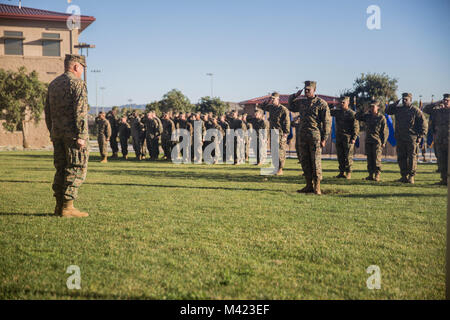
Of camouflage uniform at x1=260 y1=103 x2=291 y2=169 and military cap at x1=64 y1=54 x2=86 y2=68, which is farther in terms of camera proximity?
camouflage uniform at x1=260 y1=103 x2=291 y2=169

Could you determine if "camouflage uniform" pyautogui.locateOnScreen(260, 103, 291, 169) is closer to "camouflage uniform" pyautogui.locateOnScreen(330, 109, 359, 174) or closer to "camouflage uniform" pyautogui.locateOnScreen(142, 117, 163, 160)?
"camouflage uniform" pyautogui.locateOnScreen(330, 109, 359, 174)

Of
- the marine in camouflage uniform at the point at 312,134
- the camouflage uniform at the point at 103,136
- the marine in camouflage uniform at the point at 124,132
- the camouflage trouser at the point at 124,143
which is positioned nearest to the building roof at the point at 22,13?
the marine in camouflage uniform at the point at 124,132

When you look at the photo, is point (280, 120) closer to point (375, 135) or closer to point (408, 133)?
point (375, 135)

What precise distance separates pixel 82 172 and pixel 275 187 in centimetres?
553

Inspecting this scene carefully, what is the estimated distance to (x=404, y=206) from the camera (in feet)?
27.2

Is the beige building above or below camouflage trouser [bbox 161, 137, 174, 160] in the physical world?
above

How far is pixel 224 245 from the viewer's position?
5281 millimetres

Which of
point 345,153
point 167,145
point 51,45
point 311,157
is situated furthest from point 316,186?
point 51,45

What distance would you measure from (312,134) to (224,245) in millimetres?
5316

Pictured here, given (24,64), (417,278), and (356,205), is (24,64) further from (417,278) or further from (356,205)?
(417,278)

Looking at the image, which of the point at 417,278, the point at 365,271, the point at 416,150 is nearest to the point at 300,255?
the point at 365,271

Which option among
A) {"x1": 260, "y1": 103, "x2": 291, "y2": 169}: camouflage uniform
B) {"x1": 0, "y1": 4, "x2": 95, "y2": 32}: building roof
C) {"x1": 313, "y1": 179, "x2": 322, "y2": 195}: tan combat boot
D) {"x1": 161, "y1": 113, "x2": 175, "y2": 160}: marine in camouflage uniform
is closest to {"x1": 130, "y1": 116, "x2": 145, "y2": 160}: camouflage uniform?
{"x1": 161, "y1": 113, "x2": 175, "y2": 160}: marine in camouflage uniform

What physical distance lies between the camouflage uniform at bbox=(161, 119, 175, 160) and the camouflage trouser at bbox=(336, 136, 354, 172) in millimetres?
10605

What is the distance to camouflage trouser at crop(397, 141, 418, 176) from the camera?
503 inches
